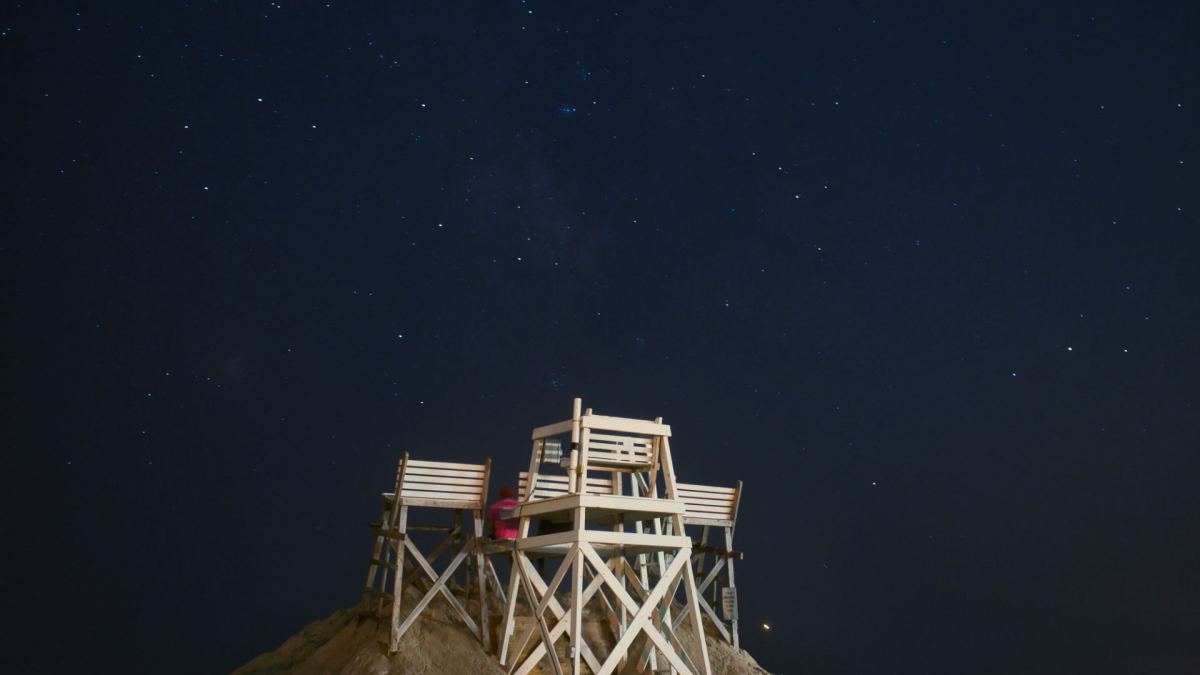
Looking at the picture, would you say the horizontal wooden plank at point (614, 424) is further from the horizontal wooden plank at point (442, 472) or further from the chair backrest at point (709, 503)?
the chair backrest at point (709, 503)

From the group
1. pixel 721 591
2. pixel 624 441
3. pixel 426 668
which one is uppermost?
pixel 624 441

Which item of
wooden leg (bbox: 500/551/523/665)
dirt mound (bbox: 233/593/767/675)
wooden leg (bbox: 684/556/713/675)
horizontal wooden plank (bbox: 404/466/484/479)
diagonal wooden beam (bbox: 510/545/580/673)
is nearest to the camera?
diagonal wooden beam (bbox: 510/545/580/673)

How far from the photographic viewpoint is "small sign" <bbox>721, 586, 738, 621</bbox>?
1752cm

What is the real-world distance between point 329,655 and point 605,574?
17.2 ft

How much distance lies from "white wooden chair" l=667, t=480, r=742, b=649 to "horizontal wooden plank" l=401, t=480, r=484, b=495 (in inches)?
153

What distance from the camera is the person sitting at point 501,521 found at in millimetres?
15477

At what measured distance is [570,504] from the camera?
472 inches

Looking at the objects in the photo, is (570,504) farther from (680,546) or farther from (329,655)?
(329,655)

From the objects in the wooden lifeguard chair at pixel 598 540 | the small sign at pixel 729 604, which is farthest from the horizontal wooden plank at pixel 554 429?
the small sign at pixel 729 604

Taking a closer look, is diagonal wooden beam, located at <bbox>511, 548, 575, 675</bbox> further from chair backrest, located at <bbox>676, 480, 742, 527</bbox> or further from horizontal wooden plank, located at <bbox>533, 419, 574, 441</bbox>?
chair backrest, located at <bbox>676, 480, 742, 527</bbox>

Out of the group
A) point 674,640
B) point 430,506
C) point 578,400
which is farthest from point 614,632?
point 578,400

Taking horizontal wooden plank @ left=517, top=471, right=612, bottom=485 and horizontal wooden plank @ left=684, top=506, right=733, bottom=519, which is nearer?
horizontal wooden plank @ left=517, top=471, right=612, bottom=485

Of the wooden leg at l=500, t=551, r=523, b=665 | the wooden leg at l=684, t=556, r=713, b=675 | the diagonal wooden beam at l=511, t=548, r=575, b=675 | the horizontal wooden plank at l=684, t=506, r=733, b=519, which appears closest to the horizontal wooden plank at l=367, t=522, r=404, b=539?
the wooden leg at l=500, t=551, r=523, b=665

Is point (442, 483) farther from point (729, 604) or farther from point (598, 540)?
point (729, 604)
